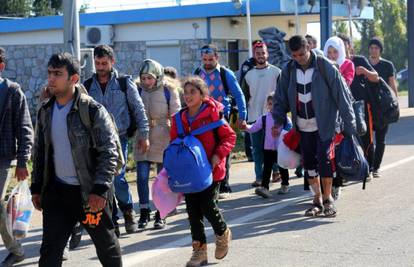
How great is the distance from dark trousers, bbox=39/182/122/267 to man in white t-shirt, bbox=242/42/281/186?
533 centimetres

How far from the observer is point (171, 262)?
269 inches

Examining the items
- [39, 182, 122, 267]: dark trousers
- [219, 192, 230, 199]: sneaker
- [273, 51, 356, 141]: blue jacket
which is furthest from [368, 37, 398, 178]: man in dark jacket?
[39, 182, 122, 267]: dark trousers

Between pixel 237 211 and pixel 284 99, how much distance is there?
4.54 feet

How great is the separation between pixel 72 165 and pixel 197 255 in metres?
1.71

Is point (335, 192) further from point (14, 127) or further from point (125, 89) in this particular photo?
point (14, 127)

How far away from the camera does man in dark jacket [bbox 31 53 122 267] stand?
528 centimetres

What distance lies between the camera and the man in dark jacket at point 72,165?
17.3ft

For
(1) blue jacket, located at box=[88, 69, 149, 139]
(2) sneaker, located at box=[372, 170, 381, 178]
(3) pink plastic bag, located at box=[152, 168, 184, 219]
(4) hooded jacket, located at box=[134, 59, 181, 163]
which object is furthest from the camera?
(2) sneaker, located at box=[372, 170, 381, 178]

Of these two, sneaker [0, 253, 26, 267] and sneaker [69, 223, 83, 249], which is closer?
sneaker [0, 253, 26, 267]

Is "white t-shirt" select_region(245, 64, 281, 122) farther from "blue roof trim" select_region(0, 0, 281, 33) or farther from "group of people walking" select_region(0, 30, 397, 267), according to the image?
"blue roof trim" select_region(0, 0, 281, 33)

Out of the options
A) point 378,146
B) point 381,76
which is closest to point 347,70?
point 381,76

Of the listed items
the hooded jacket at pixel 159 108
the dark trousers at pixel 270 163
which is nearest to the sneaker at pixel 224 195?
the dark trousers at pixel 270 163

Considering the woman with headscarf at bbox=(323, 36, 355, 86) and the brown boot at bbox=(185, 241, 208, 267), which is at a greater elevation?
the woman with headscarf at bbox=(323, 36, 355, 86)

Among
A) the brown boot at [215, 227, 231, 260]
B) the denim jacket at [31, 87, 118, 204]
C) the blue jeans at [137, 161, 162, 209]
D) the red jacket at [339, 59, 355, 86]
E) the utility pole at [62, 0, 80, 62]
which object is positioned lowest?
the brown boot at [215, 227, 231, 260]
